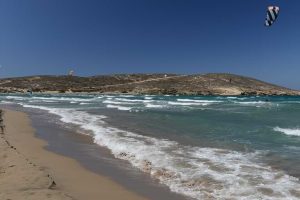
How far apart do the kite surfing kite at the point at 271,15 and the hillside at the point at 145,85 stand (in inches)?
3882

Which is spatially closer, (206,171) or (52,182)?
(52,182)

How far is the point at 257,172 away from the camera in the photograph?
10289 millimetres

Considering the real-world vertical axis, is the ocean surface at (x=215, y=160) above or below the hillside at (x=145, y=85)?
below

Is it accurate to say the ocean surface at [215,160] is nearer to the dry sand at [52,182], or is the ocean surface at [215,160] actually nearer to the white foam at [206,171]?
the white foam at [206,171]

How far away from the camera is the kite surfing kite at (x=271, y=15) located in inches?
595

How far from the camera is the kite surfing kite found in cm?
1511

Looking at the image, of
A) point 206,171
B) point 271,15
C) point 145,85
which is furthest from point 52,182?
point 145,85

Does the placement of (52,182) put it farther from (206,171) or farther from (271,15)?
(271,15)

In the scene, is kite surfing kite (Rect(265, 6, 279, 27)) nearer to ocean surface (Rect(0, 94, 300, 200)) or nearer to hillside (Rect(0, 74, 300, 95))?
ocean surface (Rect(0, 94, 300, 200))

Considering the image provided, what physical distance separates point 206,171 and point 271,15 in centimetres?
816

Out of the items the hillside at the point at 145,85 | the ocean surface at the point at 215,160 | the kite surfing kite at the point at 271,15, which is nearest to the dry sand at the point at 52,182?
the ocean surface at the point at 215,160

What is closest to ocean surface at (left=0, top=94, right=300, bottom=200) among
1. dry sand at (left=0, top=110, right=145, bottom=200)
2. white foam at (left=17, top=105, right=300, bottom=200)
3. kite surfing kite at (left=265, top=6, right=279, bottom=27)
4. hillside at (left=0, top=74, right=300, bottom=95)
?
white foam at (left=17, top=105, right=300, bottom=200)

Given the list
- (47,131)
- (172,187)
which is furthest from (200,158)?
(47,131)

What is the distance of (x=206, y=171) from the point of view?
1018 centimetres
